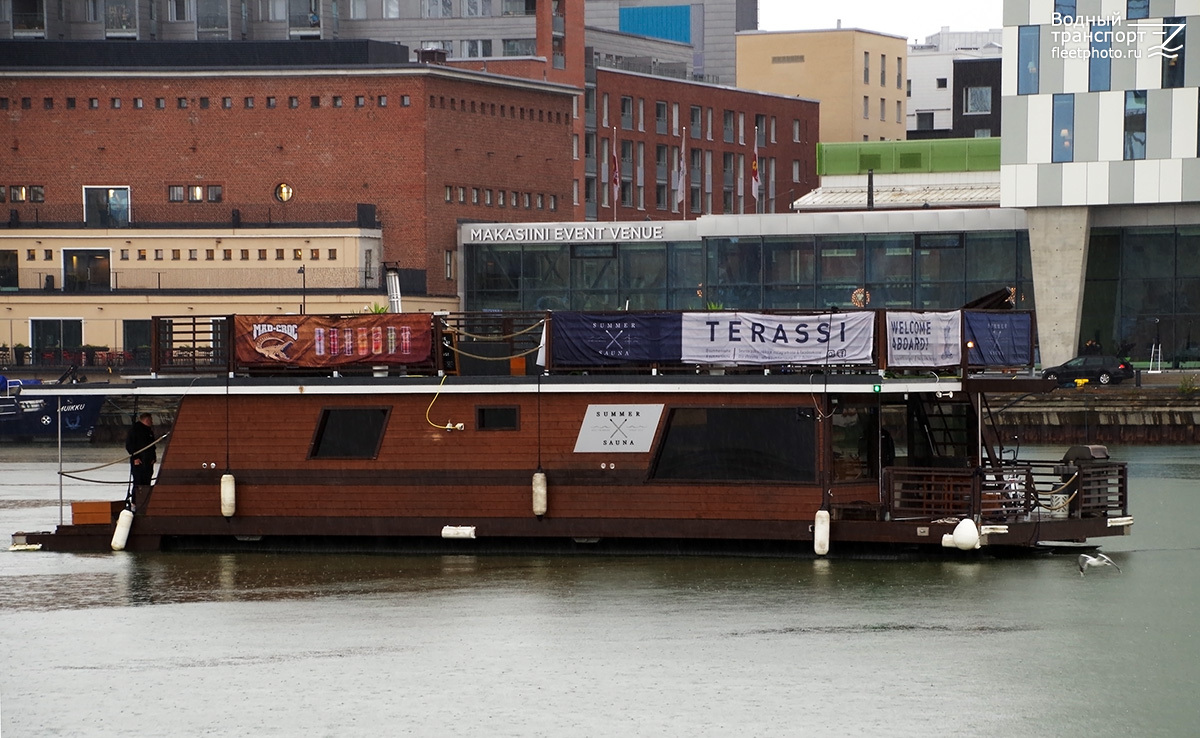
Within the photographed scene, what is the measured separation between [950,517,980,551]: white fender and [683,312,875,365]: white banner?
287 cm

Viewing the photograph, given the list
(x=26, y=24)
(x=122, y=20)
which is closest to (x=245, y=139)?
(x=122, y=20)

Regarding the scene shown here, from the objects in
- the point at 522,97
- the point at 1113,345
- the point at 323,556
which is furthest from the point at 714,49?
the point at 323,556

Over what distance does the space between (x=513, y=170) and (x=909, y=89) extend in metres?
74.3

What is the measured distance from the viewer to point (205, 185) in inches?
3533

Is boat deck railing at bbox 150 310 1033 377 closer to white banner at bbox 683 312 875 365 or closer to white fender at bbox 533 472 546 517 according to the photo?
white banner at bbox 683 312 875 365

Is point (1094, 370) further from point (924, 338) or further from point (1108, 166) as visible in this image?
point (924, 338)

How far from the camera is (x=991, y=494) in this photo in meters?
29.4

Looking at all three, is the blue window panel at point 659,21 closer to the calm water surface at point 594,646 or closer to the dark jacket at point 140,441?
the dark jacket at point 140,441

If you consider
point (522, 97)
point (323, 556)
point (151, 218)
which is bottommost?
point (323, 556)

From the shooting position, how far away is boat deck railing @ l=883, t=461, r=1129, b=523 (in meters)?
28.3

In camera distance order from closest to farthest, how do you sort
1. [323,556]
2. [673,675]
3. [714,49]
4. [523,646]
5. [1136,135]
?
[673,675] → [523,646] → [323,556] → [1136,135] → [714,49]

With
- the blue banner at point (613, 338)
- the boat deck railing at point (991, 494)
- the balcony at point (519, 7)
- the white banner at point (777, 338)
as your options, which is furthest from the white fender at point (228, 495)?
the balcony at point (519, 7)

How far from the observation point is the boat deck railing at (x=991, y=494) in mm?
28312

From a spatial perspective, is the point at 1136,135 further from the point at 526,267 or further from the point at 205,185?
the point at 205,185
